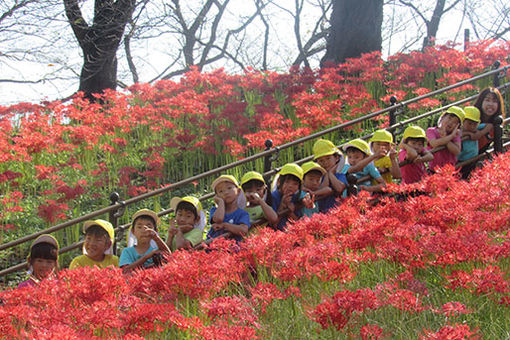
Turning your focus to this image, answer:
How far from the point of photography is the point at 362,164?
536cm

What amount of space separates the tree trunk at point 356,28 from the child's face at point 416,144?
6.50 meters

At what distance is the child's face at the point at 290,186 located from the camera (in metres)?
5.00

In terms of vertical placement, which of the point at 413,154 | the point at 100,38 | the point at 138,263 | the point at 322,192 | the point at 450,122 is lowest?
the point at 138,263

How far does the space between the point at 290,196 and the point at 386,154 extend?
1.19 metres

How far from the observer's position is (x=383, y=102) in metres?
10.3

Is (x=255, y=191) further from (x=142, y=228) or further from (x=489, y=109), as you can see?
(x=489, y=109)

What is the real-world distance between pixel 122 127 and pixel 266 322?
7.02 m

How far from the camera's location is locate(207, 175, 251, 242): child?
4.64 meters

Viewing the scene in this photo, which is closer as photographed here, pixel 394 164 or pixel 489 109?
pixel 394 164

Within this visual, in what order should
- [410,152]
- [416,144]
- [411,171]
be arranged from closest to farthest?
[410,152], [416,144], [411,171]

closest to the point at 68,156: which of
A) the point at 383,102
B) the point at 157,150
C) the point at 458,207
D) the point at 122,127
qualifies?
the point at 122,127

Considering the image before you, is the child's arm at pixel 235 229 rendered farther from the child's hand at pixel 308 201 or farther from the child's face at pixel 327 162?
the child's face at pixel 327 162

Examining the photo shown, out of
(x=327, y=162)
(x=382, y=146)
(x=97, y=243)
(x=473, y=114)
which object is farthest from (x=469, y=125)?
(x=97, y=243)

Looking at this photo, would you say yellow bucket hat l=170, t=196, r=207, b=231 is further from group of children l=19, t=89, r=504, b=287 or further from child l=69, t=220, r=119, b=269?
child l=69, t=220, r=119, b=269
